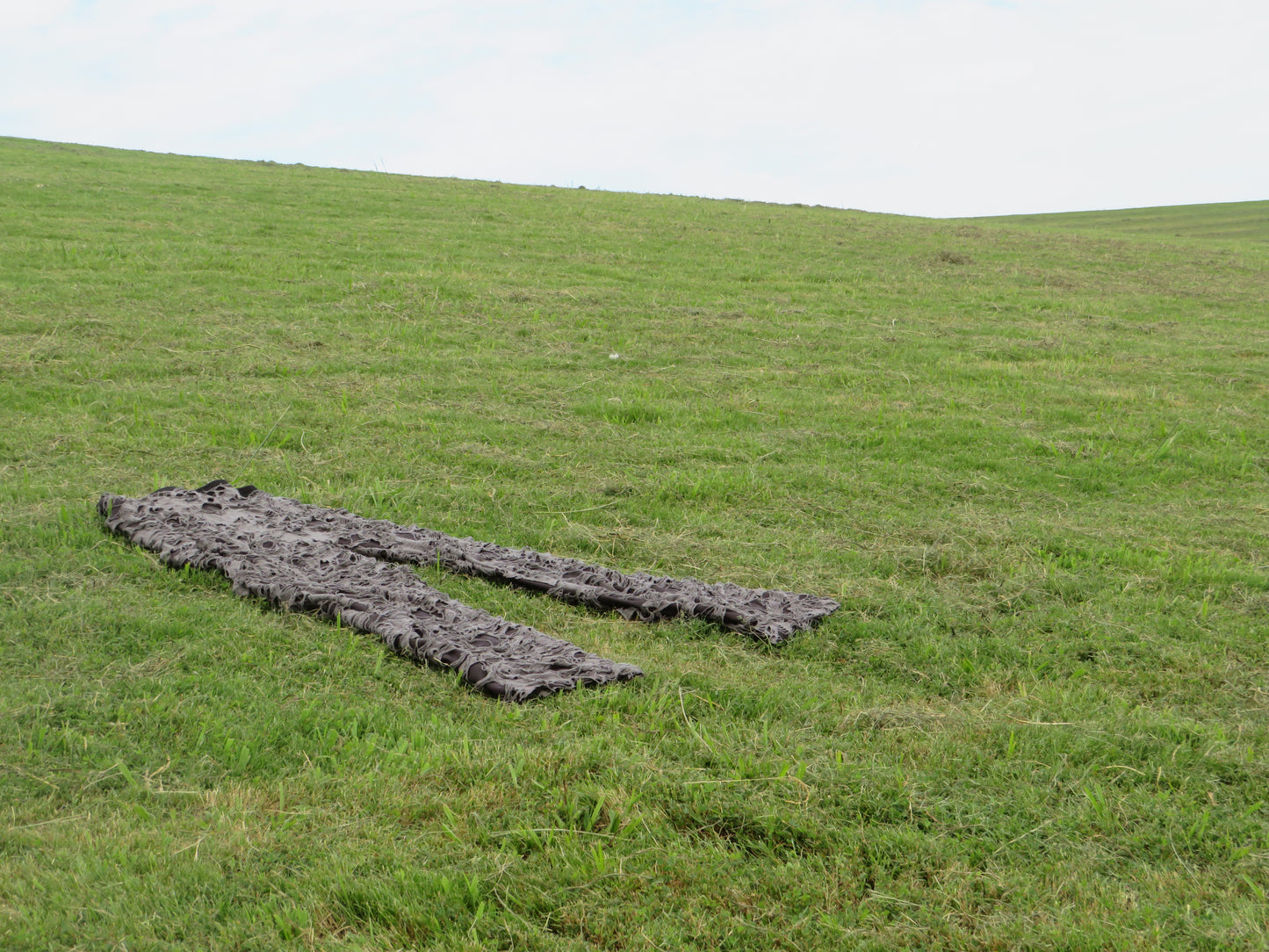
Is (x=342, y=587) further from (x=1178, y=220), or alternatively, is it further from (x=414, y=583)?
A: (x=1178, y=220)

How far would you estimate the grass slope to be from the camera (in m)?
40.9

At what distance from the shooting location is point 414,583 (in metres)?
5.48

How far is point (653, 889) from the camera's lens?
10.1ft

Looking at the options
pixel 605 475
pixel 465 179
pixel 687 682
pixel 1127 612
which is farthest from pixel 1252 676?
pixel 465 179

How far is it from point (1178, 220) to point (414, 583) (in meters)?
51.4

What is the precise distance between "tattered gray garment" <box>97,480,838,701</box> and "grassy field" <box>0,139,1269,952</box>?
16 centimetres

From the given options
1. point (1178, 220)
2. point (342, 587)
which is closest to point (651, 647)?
point (342, 587)

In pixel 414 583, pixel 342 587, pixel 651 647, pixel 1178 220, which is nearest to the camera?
pixel 651 647

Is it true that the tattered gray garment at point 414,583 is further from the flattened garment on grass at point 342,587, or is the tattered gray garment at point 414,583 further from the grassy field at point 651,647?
the grassy field at point 651,647

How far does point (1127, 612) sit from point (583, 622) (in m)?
3.19

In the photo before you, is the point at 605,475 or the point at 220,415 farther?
the point at 220,415

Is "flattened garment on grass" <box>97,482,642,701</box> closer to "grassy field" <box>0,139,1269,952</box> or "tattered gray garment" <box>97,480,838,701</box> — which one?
"tattered gray garment" <box>97,480,838,701</box>

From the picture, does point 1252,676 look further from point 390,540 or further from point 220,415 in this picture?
point 220,415

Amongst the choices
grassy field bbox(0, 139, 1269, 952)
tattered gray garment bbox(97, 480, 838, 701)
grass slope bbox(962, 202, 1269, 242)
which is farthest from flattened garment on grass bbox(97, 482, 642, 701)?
grass slope bbox(962, 202, 1269, 242)
